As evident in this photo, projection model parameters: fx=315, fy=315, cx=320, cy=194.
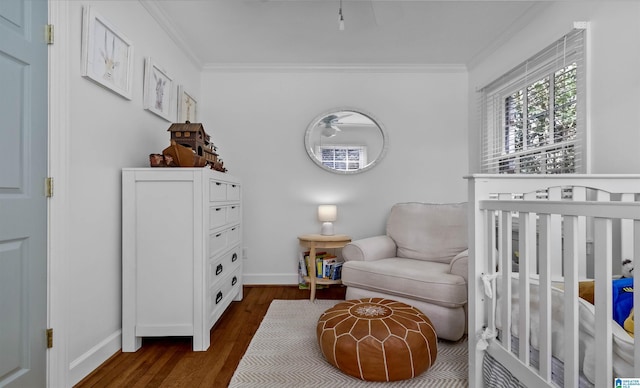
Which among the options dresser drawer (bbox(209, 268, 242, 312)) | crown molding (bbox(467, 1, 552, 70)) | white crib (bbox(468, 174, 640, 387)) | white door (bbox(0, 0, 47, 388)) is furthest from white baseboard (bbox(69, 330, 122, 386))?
crown molding (bbox(467, 1, 552, 70))

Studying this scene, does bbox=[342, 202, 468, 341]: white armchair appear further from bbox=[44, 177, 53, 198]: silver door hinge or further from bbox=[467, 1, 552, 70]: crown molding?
bbox=[44, 177, 53, 198]: silver door hinge

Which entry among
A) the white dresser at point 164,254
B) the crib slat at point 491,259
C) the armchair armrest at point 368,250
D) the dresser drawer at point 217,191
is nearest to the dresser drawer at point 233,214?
the dresser drawer at point 217,191

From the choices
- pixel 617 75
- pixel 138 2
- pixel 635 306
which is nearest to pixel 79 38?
pixel 138 2

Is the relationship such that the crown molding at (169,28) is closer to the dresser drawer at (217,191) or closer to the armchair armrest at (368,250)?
the dresser drawer at (217,191)

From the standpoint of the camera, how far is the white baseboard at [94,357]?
1.53m

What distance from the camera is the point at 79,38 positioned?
5.22ft

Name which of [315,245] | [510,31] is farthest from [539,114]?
[315,245]

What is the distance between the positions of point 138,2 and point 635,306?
288 cm

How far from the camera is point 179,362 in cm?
175

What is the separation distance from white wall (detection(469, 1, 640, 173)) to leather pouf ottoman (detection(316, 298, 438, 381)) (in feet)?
4.59

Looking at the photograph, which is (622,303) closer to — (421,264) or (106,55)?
(421,264)

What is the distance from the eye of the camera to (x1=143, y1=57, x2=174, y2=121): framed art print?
222cm

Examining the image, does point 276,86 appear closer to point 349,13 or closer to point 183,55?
point 183,55

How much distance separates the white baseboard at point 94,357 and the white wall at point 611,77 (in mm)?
2964
